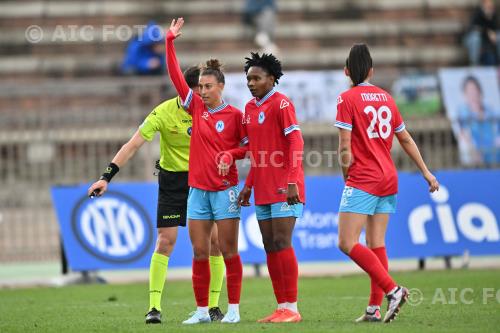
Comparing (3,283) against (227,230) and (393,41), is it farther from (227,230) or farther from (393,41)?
(393,41)

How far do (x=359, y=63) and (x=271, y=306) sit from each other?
135 inches

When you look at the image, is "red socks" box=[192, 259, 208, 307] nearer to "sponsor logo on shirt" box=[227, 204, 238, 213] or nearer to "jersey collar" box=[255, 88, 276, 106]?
"sponsor logo on shirt" box=[227, 204, 238, 213]

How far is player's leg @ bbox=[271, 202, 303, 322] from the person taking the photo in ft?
31.7

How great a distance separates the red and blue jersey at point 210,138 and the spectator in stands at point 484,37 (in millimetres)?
14186

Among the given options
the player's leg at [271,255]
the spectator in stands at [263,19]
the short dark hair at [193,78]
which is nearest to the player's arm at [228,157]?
the player's leg at [271,255]

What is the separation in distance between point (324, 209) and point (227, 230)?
6.58 metres

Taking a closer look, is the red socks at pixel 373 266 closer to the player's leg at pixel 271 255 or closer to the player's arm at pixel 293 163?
the player's arm at pixel 293 163

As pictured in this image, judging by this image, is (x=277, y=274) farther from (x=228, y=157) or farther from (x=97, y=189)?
(x=97, y=189)

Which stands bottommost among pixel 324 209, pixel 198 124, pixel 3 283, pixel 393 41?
pixel 3 283

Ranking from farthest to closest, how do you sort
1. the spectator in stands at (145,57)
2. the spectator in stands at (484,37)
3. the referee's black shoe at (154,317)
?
the spectator in stands at (484,37), the spectator in stands at (145,57), the referee's black shoe at (154,317)

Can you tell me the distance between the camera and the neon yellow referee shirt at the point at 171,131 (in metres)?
10.4

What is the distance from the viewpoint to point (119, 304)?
494 inches

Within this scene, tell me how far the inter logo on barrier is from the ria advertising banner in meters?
0.01

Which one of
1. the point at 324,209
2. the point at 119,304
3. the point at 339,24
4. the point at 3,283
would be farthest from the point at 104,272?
the point at 339,24
